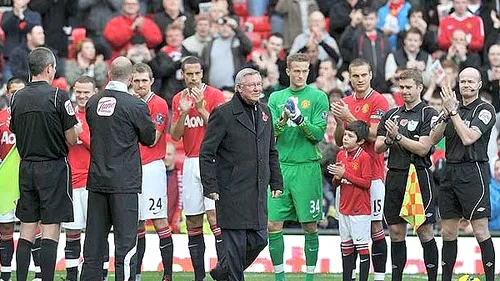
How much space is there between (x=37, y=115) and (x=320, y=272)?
205 inches

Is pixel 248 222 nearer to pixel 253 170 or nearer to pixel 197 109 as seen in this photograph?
pixel 253 170

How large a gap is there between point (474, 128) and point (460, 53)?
6.50 metres

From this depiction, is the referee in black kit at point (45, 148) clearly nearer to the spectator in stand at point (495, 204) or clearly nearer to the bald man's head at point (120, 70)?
the bald man's head at point (120, 70)

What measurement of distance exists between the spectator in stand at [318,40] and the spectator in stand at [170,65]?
1897 mm

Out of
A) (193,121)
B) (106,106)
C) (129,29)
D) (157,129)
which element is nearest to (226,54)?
(129,29)

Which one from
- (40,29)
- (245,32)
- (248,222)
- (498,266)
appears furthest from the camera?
(245,32)

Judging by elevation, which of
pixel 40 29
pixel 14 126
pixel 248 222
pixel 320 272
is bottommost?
pixel 320 272

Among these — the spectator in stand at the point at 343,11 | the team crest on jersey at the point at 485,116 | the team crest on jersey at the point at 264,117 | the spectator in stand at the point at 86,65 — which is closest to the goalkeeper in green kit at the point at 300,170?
the team crest on jersey at the point at 264,117

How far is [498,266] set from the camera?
15750mm

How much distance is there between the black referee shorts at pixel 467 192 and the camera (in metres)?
13.3

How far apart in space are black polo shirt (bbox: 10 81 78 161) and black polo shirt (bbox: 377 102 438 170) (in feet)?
11.6

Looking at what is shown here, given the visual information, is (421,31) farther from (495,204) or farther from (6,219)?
(6,219)

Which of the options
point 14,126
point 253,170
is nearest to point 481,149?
point 253,170

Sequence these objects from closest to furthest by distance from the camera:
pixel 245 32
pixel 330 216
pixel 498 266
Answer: pixel 498 266 → pixel 330 216 → pixel 245 32
